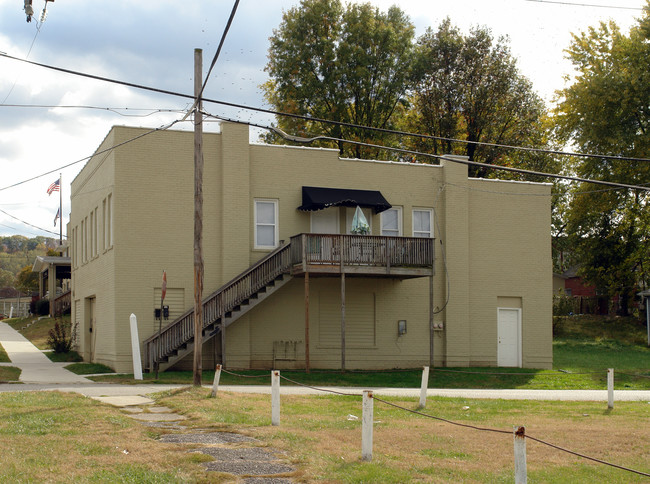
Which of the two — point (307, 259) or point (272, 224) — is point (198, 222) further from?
point (272, 224)

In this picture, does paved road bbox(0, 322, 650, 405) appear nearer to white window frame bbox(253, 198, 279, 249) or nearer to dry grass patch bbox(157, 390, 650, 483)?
dry grass patch bbox(157, 390, 650, 483)

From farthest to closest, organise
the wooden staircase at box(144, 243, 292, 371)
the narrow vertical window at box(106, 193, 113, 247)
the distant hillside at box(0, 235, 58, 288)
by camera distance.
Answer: the distant hillside at box(0, 235, 58, 288) < the narrow vertical window at box(106, 193, 113, 247) < the wooden staircase at box(144, 243, 292, 371)

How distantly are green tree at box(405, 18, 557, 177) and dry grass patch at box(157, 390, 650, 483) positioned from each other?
30924 millimetres

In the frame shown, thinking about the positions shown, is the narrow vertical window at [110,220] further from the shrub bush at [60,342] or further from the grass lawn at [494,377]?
the shrub bush at [60,342]

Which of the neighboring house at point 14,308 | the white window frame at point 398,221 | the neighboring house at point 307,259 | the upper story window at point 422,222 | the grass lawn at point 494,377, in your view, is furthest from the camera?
the neighboring house at point 14,308

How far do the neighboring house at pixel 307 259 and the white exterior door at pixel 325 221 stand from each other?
0.05m

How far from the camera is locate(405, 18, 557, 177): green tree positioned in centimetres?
4822

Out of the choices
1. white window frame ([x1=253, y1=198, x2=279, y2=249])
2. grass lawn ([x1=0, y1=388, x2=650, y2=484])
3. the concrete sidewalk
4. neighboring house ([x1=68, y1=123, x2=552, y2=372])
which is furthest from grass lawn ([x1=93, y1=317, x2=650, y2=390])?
white window frame ([x1=253, y1=198, x2=279, y2=249])

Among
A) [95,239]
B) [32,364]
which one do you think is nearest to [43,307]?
[95,239]

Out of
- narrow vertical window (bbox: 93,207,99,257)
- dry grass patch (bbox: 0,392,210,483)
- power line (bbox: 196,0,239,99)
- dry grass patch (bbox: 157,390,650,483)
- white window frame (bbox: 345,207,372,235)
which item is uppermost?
power line (bbox: 196,0,239,99)

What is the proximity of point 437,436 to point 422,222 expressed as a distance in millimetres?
19696

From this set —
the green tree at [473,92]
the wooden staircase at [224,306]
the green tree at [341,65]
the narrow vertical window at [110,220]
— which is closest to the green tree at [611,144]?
the green tree at [473,92]

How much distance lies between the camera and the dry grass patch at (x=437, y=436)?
10.5 m

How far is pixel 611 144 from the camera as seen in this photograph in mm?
46312
